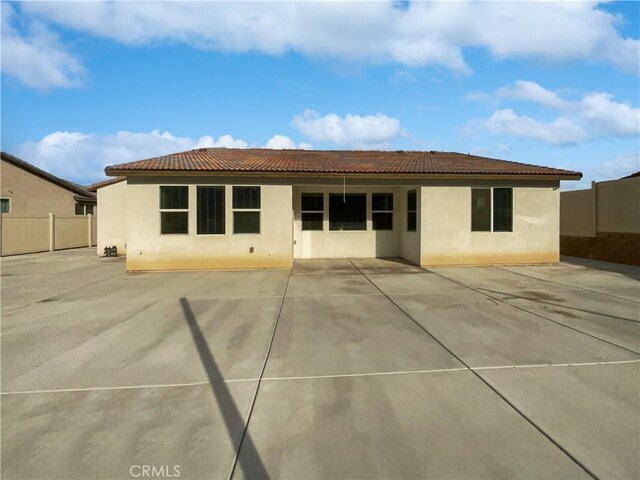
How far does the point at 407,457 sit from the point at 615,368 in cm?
292

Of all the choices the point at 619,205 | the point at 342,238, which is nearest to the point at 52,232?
the point at 342,238

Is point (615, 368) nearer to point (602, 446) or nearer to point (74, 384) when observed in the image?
point (602, 446)

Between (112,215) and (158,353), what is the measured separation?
14.6 meters

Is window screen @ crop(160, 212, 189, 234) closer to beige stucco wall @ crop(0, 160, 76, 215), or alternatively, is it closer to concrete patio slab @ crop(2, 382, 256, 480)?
concrete patio slab @ crop(2, 382, 256, 480)

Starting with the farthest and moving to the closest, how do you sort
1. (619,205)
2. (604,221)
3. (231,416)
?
(604,221)
(619,205)
(231,416)

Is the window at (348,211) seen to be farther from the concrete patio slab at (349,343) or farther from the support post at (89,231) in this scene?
the support post at (89,231)

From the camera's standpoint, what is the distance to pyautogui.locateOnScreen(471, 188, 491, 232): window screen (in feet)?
40.4

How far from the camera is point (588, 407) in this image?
3137 millimetres

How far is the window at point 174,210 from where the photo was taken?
37.9ft

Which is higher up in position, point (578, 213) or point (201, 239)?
point (578, 213)

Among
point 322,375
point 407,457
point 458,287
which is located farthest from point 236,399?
point 458,287

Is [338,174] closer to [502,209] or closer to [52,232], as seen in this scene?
[502,209]

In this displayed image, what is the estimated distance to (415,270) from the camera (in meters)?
11.3

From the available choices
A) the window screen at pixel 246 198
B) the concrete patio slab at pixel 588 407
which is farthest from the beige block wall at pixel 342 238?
the concrete patio slab at pixel 588 407
